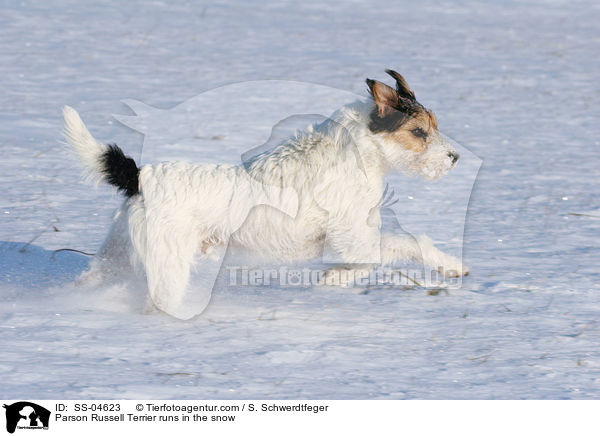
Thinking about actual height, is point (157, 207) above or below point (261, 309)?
above

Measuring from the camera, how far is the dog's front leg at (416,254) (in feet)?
15.5

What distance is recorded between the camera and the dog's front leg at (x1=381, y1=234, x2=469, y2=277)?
4.73m

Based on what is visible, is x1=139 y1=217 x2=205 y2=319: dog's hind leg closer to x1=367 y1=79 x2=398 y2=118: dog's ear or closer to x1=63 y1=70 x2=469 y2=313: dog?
x1=63 y1=70 x2=469 y2=313: dog

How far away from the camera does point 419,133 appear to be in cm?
465

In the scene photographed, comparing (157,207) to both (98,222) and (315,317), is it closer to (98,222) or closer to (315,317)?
(315,317)

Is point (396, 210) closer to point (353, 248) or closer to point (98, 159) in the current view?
point (353, 248)

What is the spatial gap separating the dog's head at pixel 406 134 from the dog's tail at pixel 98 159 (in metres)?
1.25

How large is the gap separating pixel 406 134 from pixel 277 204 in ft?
2.53

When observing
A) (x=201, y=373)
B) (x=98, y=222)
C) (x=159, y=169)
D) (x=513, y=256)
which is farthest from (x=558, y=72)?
(x=201, y=373)

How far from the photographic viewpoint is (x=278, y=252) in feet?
15.0

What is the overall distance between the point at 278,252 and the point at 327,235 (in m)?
0.27
